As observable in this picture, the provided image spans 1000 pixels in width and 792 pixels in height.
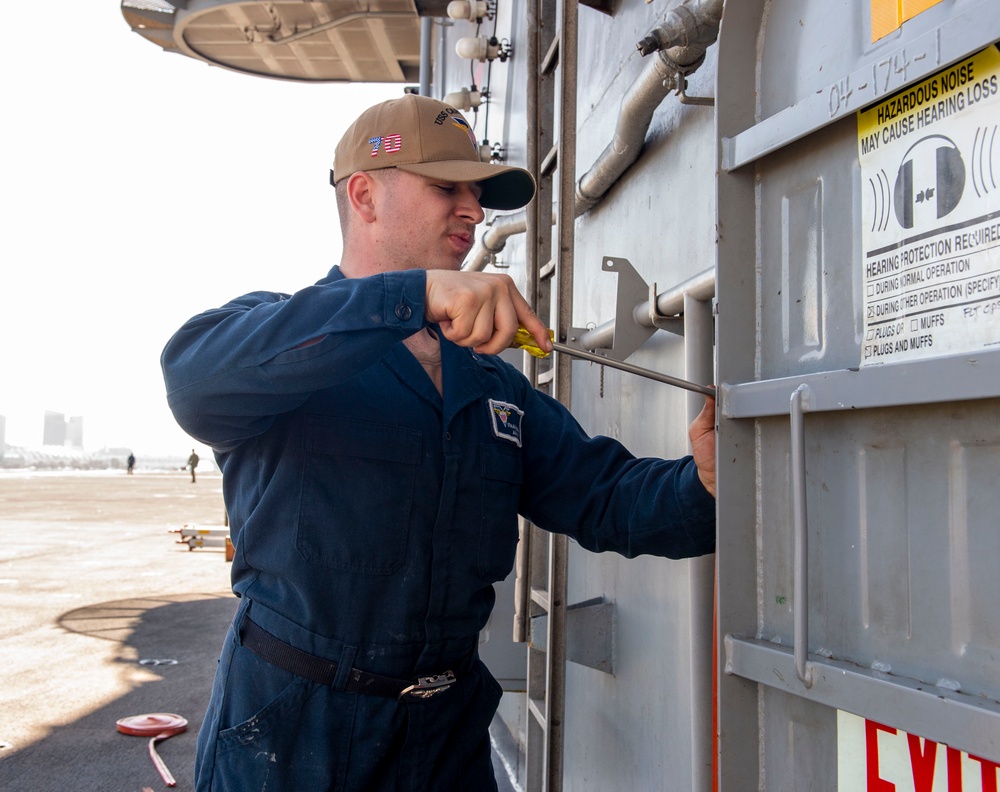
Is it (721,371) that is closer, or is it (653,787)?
(721,371)

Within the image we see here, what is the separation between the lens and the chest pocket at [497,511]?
190 cm

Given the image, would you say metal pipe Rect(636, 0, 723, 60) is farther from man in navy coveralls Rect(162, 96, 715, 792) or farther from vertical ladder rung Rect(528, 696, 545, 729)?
vertical ladder rung Rect(528, 696, 545, 729)

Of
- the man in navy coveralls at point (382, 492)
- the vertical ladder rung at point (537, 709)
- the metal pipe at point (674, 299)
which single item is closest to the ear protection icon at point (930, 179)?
the man in navy coveralls at point (382, 492)

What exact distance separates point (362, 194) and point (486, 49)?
3.47m

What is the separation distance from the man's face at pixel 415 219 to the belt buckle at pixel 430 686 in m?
0.89

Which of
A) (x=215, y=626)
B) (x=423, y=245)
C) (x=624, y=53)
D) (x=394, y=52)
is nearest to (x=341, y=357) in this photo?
(x=423, y=245)

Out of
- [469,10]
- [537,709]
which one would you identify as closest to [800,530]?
[537,709]

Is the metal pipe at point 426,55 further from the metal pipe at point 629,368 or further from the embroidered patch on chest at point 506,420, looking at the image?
the metal pipe at point 629,368

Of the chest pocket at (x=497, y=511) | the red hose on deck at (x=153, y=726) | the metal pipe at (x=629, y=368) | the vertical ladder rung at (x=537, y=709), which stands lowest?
the red hose on deck at (x=153, y=726)

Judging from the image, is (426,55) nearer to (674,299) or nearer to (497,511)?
(674,299)

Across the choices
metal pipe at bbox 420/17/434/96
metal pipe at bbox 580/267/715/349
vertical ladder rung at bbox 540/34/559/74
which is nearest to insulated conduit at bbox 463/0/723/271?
vertical ladder rung at bbox 540/34/559/74

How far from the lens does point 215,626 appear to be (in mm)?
7879

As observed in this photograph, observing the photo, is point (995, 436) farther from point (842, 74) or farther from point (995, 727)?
point (842, 74)

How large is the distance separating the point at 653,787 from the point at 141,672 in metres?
5.04
